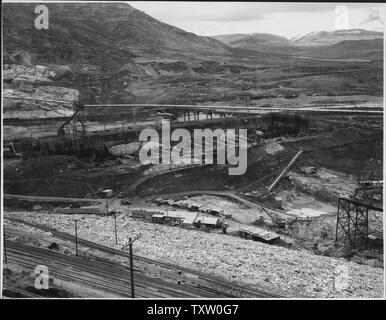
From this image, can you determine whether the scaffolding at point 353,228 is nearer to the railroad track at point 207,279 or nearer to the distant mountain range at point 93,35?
the railroad track at point 207,279

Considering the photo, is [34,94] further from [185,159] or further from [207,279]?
[207,279]

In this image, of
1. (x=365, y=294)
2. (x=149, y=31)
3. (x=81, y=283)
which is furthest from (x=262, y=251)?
(x=149, y=31)

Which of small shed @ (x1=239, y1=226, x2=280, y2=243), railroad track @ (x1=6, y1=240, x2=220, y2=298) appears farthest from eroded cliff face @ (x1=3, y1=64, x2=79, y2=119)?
small shed @ (x1=239, y1=226, x2=280, y2=243)

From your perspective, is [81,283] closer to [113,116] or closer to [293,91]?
[113,116]
